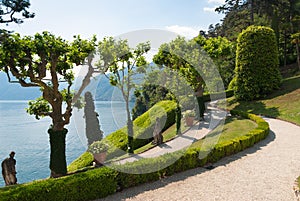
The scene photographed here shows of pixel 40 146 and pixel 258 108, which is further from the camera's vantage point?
pixel 40 146

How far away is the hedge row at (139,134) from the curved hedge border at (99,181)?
722 centimetres

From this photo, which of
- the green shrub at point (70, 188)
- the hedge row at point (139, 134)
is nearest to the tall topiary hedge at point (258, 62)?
the hedge row at point (139, 134)

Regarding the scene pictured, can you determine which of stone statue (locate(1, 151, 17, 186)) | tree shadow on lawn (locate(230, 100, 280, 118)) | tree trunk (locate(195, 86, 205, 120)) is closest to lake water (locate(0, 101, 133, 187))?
stone statue (locate(1, 151, 17, 186))

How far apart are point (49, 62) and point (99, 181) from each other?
Answer: 214 inches

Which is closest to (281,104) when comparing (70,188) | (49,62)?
(49,62)

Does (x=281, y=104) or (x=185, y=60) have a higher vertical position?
(x=185, y=60)

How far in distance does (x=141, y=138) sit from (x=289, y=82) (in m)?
16.7

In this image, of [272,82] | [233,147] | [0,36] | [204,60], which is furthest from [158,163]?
[272,82]

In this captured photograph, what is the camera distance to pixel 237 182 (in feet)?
25.4

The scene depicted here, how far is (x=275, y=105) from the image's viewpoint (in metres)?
20.8

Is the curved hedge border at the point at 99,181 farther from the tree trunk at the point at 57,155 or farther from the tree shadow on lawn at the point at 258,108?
the tree shadow on lawn at the point at 258,108

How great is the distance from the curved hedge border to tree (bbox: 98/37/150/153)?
5370 millimetres

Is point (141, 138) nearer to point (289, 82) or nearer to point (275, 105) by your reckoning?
point (275, 105)

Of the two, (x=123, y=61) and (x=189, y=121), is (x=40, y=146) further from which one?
(x=123, y=61)
